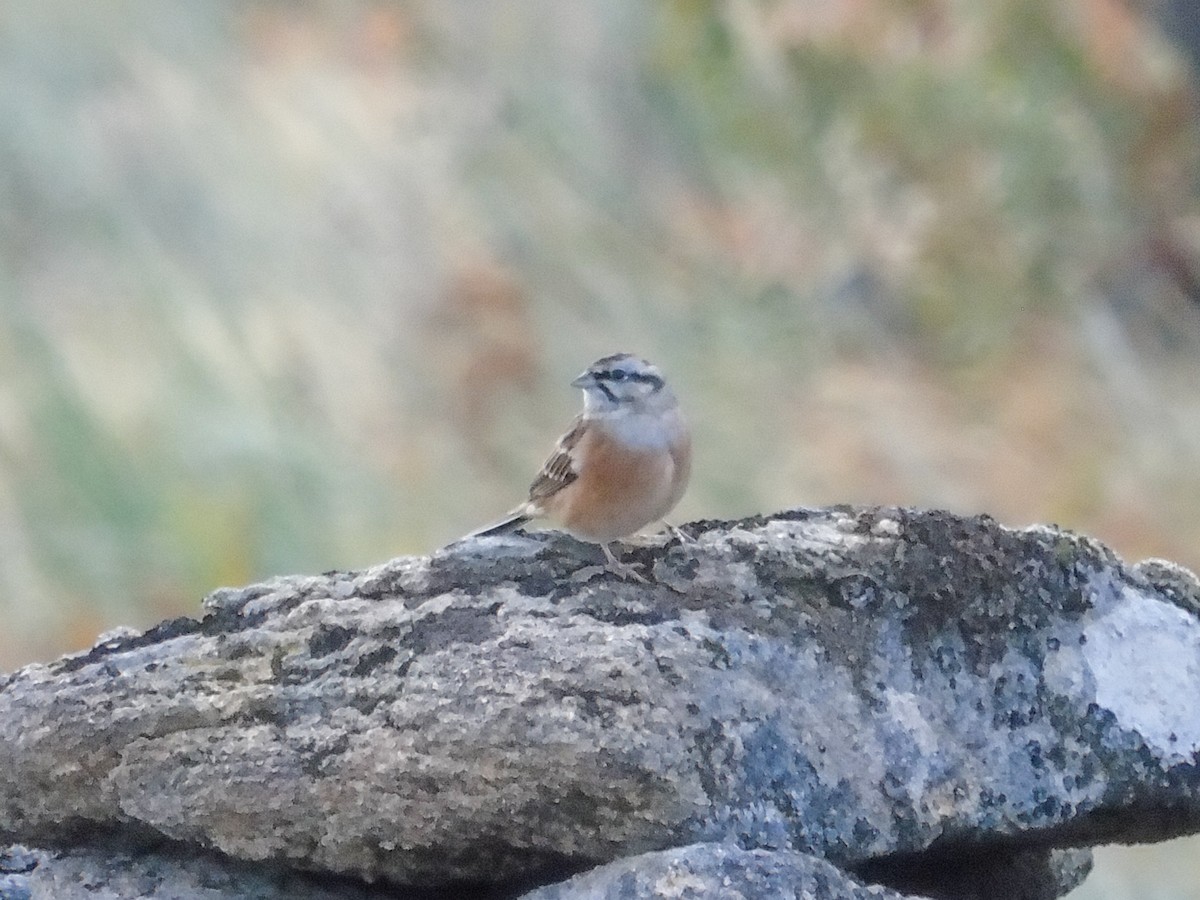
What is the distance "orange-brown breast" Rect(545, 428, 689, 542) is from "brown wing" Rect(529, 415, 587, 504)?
0.02 meters

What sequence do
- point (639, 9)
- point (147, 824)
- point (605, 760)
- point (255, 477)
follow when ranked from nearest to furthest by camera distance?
point (605, 760), point (147, 824), point (255, 477), point (639, 9)

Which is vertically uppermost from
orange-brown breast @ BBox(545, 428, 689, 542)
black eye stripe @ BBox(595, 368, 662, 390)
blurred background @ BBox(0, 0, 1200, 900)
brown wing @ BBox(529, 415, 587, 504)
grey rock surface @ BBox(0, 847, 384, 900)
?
blurred background @ BBox(0, 0, 1200, 900)

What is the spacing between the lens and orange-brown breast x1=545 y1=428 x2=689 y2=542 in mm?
2344

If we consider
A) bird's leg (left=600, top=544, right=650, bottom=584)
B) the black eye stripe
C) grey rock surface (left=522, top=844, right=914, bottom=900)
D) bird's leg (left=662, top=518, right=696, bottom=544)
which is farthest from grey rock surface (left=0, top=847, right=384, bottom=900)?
the black eye stripe

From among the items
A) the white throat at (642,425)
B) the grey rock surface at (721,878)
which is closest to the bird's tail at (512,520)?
the white throat at (642,425)

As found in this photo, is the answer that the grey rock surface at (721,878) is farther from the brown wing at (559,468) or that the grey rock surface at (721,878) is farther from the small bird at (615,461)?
the brown wing at (559,468)

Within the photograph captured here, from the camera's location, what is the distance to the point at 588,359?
11.9ft

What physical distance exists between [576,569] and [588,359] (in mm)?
1742

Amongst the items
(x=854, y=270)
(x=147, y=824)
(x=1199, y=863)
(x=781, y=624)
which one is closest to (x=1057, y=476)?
(x=854, y=270)

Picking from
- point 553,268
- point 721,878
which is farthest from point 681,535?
point 553,268

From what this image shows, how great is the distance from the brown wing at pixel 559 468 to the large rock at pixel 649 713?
1.45 ft

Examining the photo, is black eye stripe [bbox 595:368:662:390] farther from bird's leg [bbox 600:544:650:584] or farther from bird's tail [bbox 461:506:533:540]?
bird's leg [bbox 600:544:650:584]

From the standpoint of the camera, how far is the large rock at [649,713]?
5.25 ft

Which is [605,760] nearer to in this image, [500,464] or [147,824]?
[147,824]
